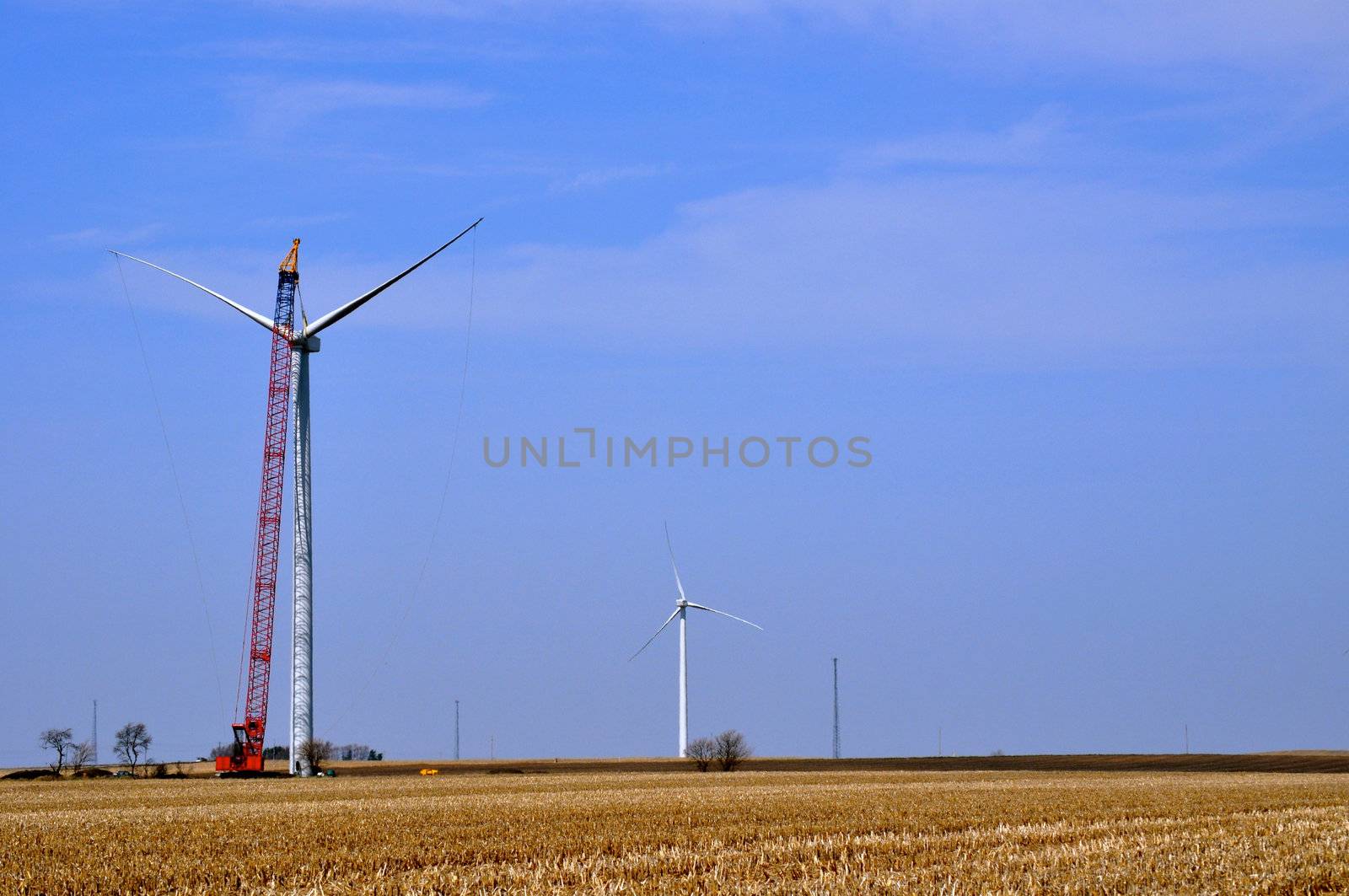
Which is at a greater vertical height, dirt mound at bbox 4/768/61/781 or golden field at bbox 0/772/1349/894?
golden field at bbox 0/772/1349/894

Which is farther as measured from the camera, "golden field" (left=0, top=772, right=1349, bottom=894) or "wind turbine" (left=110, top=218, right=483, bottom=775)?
"wind turbine" (left=110, top=218, right=483, bottom=775)

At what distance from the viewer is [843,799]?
4153 centimetres

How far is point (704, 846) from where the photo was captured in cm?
2562

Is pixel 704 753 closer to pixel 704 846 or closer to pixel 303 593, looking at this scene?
pixel 303 593

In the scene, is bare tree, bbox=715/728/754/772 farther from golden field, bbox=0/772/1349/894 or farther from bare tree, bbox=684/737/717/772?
golden field, bbox=0/772/1349/894

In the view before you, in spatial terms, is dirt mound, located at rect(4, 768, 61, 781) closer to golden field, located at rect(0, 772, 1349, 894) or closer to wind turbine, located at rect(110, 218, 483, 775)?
wind turbine, located at rect(110, 218, 483, 775)

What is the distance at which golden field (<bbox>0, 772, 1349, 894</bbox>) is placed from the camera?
64.3 ft

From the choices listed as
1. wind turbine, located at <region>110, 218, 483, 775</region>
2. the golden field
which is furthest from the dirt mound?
the golden field

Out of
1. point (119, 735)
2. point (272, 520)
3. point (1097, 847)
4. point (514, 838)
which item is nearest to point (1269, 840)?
point (1097, 847)

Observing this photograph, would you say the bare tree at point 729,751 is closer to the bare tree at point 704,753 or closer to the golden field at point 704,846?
the bare tree at point 704,753

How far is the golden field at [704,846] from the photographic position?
1961cm

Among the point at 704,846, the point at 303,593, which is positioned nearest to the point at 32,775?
the point at 303,593

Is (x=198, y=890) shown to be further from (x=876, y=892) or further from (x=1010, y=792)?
(x=1010, y=792)

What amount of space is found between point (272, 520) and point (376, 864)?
9153cm
